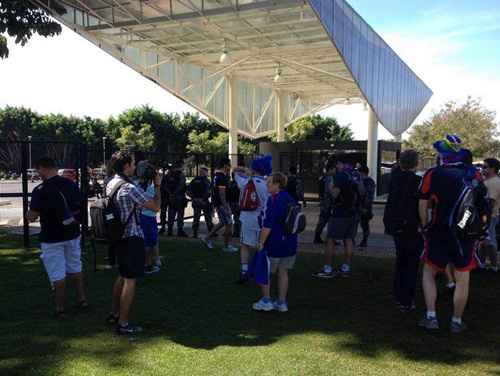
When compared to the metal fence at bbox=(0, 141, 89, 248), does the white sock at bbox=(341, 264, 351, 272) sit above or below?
below

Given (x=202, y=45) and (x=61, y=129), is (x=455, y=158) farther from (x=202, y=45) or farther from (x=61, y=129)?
(x=61, y=129)

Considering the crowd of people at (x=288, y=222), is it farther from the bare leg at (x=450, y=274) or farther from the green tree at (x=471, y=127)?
the green tree at (x=471, y=127)

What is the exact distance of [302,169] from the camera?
21.0m

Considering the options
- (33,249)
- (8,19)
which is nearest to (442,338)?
(33,249)

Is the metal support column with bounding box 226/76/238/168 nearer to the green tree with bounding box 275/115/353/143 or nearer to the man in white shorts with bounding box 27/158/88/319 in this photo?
the man in white shorts with bounding box 27/158/88/319

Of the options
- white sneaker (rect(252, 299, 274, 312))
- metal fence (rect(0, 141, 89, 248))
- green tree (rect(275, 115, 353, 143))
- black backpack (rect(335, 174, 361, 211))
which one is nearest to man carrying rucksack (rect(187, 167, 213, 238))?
metal fence (rect(0, 141, 89, 248))

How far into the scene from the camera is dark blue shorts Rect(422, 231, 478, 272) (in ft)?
13.8

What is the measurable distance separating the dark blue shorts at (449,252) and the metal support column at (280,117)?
86.9 ft

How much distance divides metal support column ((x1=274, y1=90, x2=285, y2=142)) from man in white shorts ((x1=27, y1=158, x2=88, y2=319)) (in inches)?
1033

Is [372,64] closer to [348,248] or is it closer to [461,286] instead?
[348,248]

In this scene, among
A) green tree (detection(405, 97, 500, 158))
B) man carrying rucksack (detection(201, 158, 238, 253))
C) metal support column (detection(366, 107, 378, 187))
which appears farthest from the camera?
green tree (detection(405, 97, 500, 158))

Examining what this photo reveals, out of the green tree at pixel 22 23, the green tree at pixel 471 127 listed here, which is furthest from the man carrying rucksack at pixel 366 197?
the green tree at pixel 471 127

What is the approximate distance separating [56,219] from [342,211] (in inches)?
149

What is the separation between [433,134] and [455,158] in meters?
45.1
